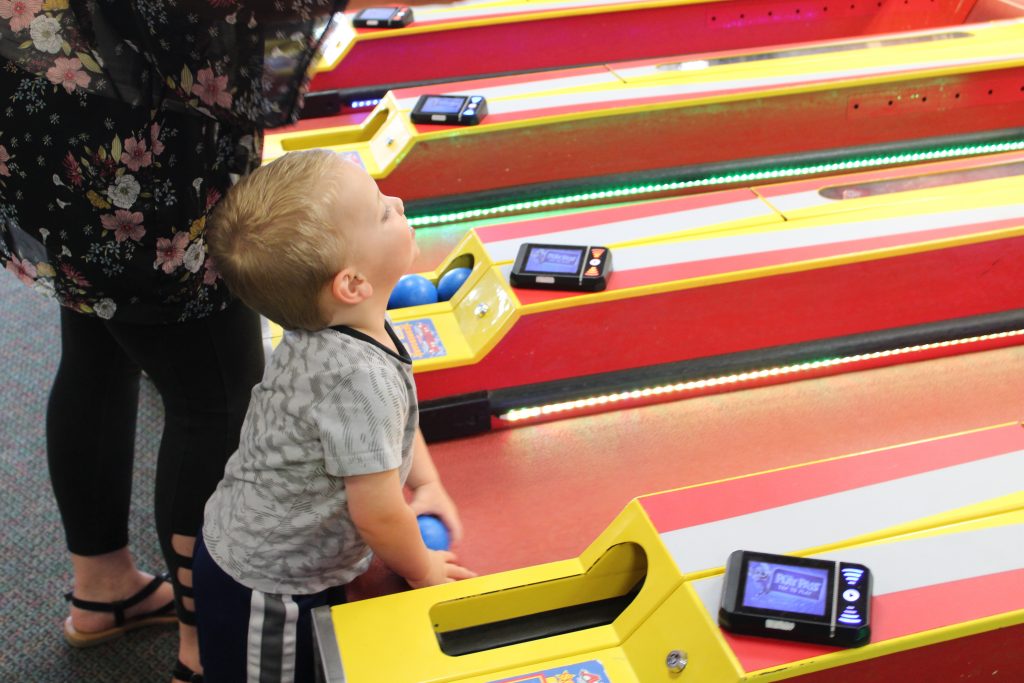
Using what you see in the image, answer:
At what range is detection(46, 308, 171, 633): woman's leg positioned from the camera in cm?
164

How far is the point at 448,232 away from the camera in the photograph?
2.39 metres

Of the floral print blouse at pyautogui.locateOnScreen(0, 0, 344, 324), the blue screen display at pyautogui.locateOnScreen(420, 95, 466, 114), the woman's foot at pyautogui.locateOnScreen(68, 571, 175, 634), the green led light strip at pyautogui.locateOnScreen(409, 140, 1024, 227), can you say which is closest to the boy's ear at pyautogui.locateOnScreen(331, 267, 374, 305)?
the floral print blouse at pyautogui.locateOnScreen(0, 0, 344, 324)

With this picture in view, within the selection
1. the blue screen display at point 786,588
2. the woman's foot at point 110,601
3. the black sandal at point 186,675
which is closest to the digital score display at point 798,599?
the blue screen display at point 786,588

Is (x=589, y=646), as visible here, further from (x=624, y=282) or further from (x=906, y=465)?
(x=624, y=282)

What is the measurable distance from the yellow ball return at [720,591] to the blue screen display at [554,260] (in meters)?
0.59

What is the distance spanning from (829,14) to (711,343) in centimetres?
190

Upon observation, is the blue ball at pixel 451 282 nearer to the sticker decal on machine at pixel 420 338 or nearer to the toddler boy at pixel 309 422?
the sticker decal on machine at pixel 420 338

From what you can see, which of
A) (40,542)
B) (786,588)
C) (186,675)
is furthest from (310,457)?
(40,542)

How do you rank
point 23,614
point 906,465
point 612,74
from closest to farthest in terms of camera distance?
point 906,465
point 23,614
point 612,74

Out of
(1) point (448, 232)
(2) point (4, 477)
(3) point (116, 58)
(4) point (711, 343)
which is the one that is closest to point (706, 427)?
(4) point (711, 343)

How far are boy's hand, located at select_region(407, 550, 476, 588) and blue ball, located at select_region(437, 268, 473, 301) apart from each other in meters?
0.66

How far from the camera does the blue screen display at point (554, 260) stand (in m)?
1.85

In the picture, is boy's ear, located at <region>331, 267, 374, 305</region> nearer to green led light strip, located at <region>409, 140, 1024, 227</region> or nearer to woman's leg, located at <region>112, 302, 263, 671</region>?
woman's leg, located at <region>112, 302, 263, 671</region>

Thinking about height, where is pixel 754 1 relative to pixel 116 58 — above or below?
above
